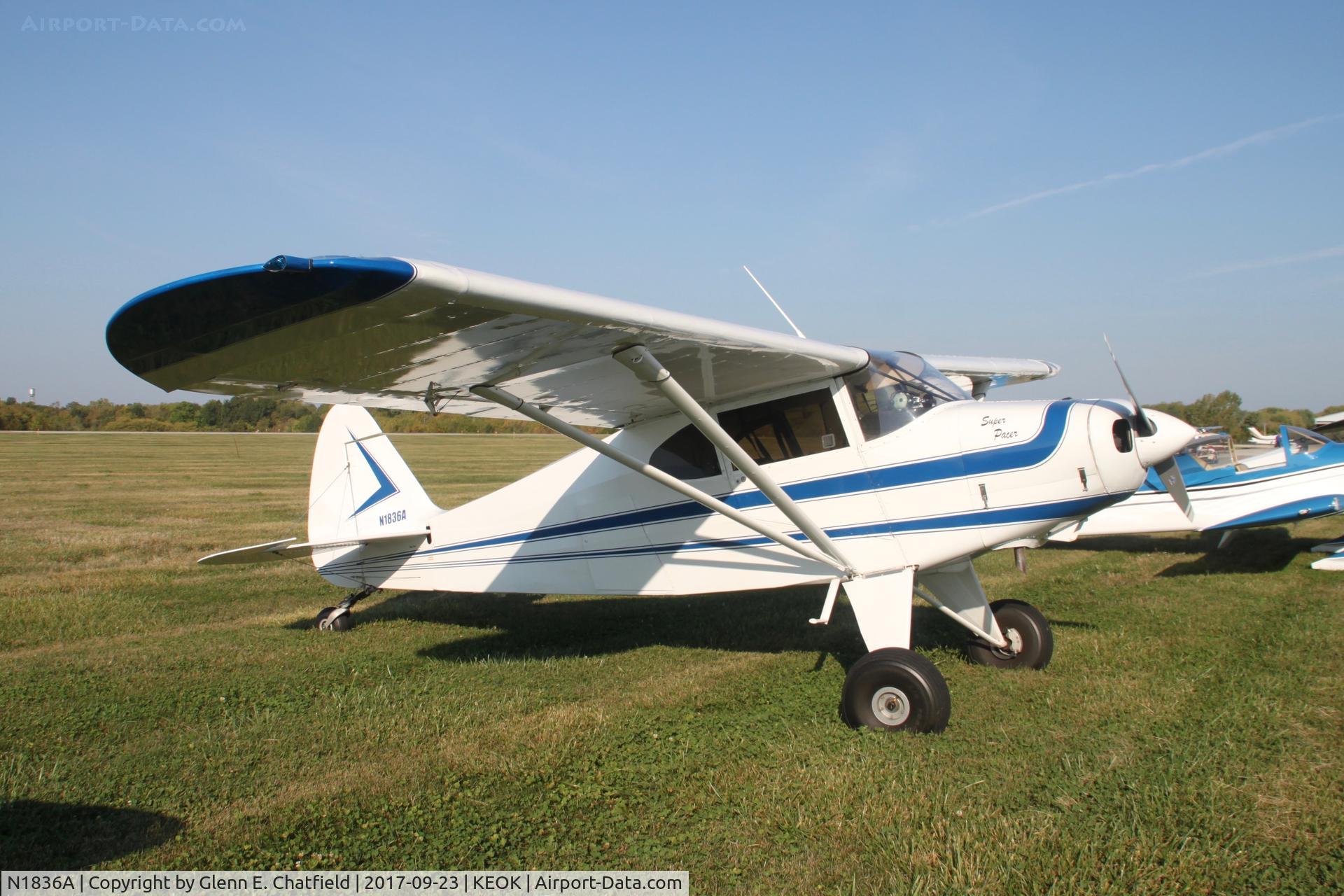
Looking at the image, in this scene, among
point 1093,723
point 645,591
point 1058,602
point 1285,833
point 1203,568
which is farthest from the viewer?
point 1203,568

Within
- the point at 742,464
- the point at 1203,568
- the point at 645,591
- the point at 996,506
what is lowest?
the point at 1203,568

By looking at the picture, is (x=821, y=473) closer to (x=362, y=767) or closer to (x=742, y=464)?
(x=742, y=464)

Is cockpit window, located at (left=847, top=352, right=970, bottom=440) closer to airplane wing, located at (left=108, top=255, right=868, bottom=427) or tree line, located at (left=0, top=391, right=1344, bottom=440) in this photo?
airplane wing, located at (left=108, top=255, right=868, bottom=427)

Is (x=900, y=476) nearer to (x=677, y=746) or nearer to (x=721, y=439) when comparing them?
(x=721, y=439)

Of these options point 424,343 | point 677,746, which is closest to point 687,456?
point 677,746

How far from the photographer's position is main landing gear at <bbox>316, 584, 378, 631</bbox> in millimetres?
7910

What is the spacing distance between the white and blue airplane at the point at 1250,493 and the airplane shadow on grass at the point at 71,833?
10.8m

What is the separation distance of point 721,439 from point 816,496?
100 cm

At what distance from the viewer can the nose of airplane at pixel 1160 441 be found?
15.9 ft

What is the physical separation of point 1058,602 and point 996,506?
13.5 feet

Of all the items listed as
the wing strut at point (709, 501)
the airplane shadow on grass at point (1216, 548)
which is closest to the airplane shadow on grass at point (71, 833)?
the wing strut at point (709, 501)

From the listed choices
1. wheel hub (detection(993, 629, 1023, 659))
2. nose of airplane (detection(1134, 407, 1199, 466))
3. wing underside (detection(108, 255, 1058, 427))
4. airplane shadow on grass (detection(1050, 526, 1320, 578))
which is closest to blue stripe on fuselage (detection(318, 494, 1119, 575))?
nose of airplane (detection(1134, 407, 1199, 466))

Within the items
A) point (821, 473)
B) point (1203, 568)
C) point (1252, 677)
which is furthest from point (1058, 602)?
point (821, 473)

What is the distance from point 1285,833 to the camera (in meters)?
3.28
